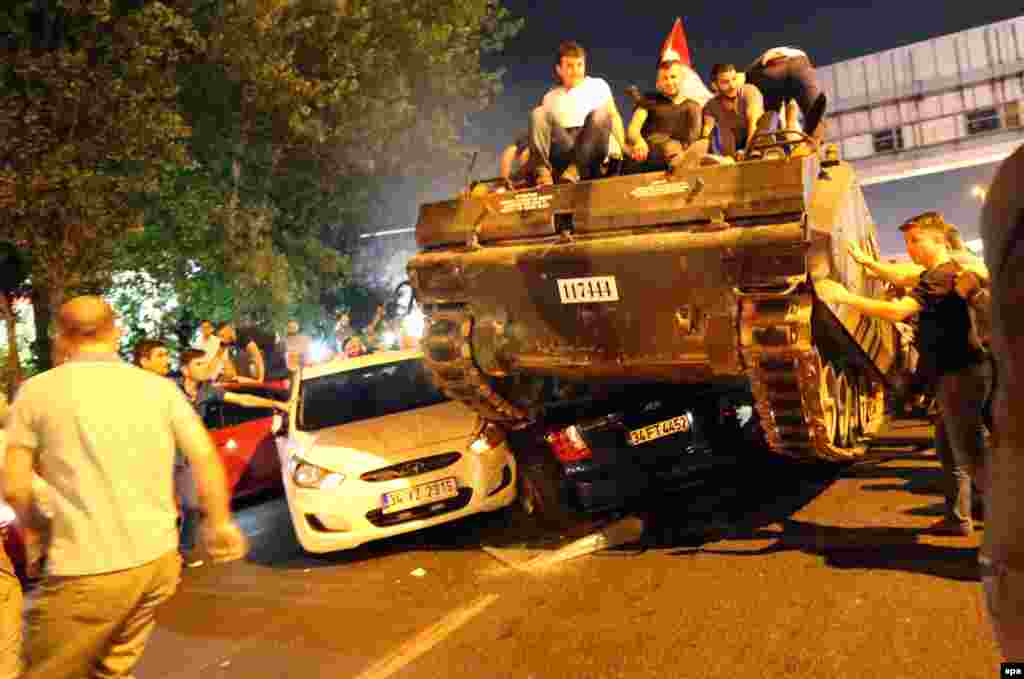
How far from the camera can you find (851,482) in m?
7.35

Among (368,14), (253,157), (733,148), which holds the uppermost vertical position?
(368,14)

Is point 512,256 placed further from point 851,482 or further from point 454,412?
point 851,482

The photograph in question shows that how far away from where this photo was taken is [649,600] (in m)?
5.27

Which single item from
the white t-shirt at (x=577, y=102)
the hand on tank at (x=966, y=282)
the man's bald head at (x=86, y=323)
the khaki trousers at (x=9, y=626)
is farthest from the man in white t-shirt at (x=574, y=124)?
the khaki trousers at (x=9, y=626)

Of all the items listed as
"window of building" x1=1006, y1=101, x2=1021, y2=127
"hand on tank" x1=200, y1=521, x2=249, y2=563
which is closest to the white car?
"hand on tank" x1=200, y1=521, x2=249, y2=563

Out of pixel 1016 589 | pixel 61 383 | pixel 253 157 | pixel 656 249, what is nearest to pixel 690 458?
pixel 656 249

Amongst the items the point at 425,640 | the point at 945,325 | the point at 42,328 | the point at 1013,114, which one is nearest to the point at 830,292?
the point at 945,325

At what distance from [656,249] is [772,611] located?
7.08ft

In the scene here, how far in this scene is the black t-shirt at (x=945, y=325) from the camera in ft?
16.9

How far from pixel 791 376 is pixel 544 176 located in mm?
2462

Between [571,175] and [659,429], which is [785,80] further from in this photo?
[659,429]

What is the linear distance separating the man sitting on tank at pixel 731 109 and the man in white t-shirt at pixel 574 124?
0.73m

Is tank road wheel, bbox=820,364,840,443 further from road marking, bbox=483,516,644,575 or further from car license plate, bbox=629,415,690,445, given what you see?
road marking, bbox=483,516,644,575

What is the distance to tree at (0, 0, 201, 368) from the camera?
43.4 feet
